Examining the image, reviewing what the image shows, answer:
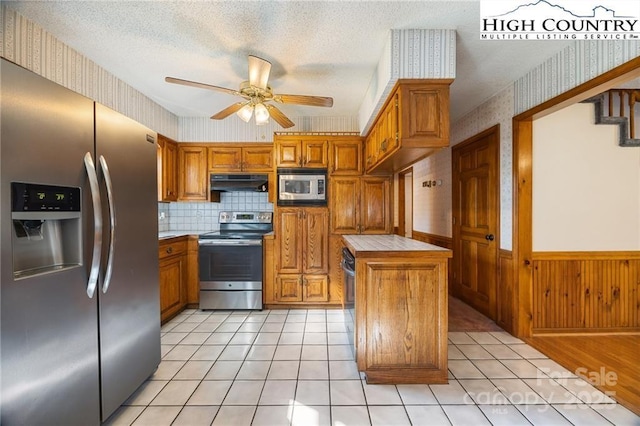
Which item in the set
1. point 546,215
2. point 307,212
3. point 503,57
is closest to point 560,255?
point 546,215

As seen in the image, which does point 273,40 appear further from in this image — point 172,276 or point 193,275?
point 193,275

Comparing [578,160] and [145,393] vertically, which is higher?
[578,160]

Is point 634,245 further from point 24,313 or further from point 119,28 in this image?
point 119,28

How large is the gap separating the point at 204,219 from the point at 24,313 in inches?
111

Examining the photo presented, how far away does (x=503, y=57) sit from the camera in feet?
7.13

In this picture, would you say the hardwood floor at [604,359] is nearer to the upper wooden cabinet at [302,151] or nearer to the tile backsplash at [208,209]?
the upper wooden cabinet at [302,151]

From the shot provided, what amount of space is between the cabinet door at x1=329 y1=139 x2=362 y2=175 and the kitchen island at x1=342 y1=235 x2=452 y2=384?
1.70 m

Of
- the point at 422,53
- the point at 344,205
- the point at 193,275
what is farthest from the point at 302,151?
the point at 193,275

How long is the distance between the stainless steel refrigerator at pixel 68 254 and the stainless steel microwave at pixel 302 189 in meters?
1.72

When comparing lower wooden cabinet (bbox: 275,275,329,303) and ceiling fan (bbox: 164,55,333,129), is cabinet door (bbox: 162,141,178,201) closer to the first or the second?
ceiling fan (bbox: 164,55,333,129)

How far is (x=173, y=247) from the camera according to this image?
119 inches

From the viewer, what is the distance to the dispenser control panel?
103 cm

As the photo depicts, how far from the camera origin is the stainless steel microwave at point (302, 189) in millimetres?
3314

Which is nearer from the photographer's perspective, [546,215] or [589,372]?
[589,372]
